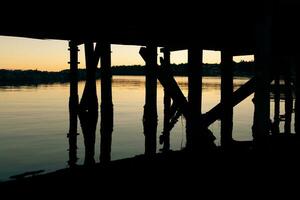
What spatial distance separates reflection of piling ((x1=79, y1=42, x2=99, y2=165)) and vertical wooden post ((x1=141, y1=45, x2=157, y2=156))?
4.56 ft

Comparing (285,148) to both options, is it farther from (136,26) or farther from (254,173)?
(136,26)

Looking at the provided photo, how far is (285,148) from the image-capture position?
21.7 ft

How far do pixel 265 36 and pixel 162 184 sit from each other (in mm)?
2753

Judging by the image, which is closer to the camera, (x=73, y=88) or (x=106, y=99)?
(x=106, y=99)

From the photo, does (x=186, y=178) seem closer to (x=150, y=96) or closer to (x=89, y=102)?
(x=150, y=96)

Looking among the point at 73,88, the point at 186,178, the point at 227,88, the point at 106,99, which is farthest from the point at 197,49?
the point at 73,88

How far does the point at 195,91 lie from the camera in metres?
7.63

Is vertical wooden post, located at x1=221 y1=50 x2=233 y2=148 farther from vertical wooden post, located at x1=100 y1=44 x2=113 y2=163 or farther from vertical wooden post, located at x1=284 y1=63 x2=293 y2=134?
vertical wooden post, located at x1=284 y1=63 x2=293 y2=134

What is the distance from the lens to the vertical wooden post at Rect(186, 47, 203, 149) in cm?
754

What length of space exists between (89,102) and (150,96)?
1.70 m

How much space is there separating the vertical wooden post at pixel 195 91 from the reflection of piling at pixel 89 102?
2.80 metres

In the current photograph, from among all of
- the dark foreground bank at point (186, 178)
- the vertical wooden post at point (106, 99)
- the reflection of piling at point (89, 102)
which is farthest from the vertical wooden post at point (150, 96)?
the dark foreground bank at point (186, 178)

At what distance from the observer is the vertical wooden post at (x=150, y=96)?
28.8ft

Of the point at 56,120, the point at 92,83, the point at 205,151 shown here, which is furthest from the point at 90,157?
the point at 56,120
